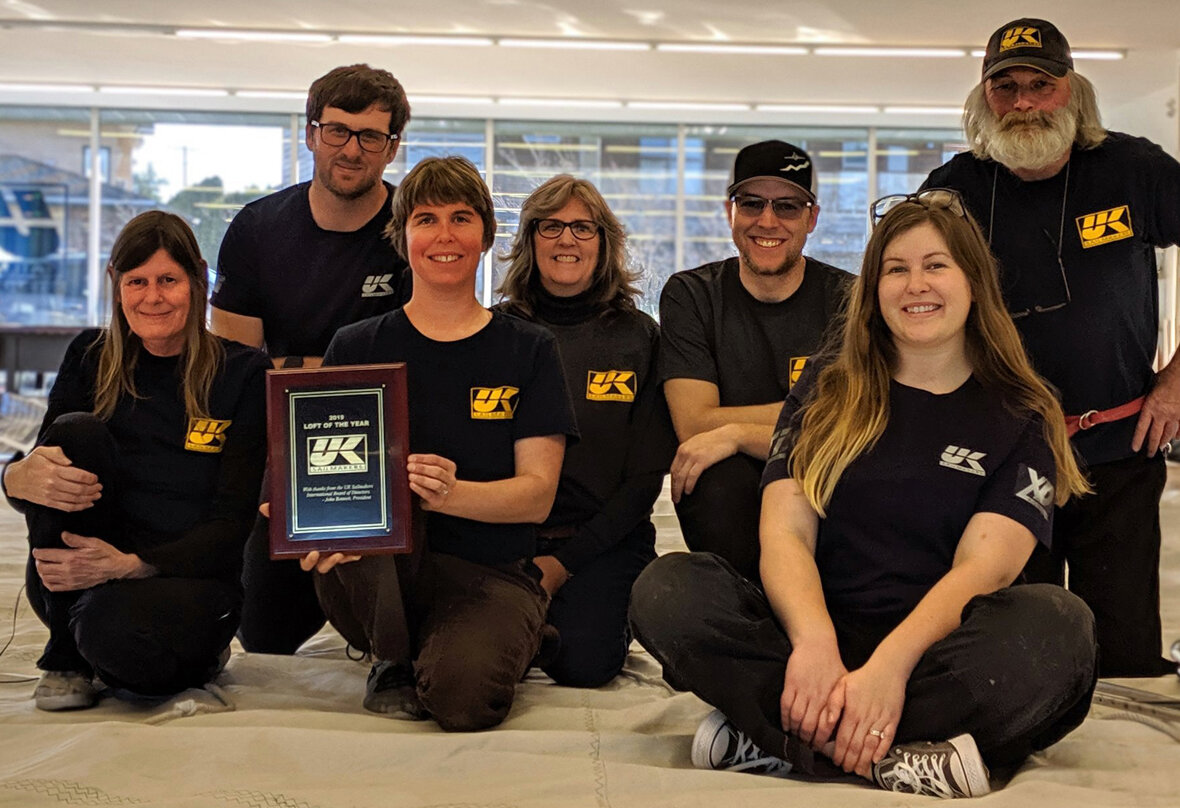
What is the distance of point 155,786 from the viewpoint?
6.33ft

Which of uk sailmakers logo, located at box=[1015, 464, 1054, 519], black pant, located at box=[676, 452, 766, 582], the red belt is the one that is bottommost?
Result: black pant, located at box=[676, 452, 766, 582]

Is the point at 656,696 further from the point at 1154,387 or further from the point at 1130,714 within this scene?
the point at 1154,387

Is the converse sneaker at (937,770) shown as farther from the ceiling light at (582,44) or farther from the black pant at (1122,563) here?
the ceiling light at (582,44)

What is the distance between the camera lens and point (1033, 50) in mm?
2895

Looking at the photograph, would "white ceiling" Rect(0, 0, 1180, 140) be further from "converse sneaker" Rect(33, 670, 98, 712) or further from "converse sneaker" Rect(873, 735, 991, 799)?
"converse sneaker" Rect(873, 735, 991, 799)

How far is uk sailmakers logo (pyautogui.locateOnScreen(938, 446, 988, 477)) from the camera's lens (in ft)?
7.00

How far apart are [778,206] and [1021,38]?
28.4 inches

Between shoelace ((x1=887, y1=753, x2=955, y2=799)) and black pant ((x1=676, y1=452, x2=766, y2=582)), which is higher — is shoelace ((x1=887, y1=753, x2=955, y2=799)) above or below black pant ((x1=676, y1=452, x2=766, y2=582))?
below

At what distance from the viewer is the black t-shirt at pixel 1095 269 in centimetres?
283

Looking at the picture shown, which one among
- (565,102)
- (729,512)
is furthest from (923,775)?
(565,102)

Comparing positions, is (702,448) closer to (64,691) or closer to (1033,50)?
(1033,50)

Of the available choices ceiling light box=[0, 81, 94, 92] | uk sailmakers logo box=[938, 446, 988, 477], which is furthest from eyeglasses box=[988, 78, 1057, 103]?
ceiling light box=[0, 81, 94, 92]

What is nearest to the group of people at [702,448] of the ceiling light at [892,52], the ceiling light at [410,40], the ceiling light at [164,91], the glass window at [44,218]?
the ceiling light at [410,40]

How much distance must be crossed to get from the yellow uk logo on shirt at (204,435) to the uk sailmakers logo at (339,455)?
36 cm
